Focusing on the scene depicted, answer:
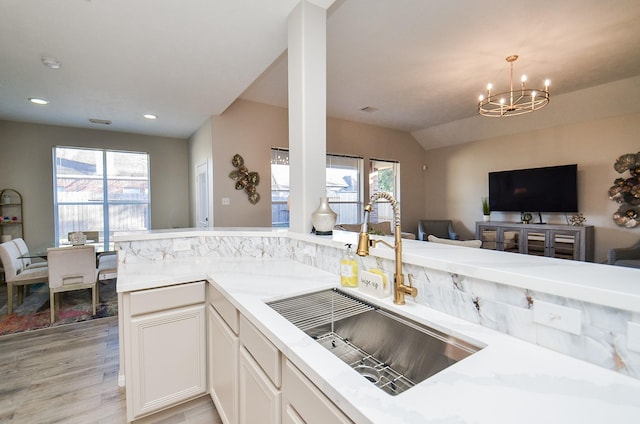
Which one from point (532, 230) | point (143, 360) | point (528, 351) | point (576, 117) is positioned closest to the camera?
point (528, 351)

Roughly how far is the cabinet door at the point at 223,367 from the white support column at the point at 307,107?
806 mm

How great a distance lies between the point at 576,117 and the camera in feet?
15.5

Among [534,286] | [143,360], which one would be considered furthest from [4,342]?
[534,286]

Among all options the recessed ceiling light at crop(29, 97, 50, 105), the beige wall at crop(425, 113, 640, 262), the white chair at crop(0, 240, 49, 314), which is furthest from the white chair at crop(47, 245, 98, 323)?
the beige wall at crop(425, 113, 640, 262)

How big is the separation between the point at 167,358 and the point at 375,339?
4.06 feet

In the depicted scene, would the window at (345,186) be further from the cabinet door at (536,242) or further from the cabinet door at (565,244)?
the cabinet door at (565,244)

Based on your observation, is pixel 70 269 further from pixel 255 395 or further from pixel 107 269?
pixel 255 395

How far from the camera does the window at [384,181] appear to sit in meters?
6.29

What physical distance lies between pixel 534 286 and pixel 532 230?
538 centimetres

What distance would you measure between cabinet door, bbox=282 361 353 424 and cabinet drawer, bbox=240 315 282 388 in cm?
5

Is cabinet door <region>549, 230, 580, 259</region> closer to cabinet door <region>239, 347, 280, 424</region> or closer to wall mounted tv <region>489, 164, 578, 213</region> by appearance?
wall mounted tv <region>489, 164, 578, 213</region>

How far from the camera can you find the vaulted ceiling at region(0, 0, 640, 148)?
2178 millimetres

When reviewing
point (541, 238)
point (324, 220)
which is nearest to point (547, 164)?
point (541, 238)

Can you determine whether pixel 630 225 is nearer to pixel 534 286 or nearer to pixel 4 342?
pixel 534 286
